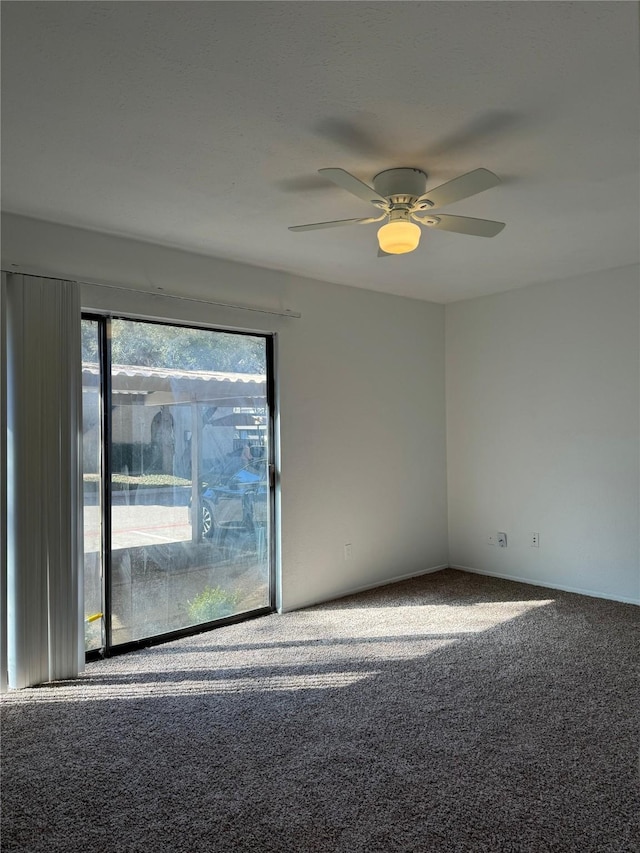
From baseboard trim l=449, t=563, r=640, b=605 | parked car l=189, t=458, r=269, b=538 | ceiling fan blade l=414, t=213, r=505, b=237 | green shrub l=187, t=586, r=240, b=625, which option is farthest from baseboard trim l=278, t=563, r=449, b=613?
ceiling fan blade l=414, t=213, r=505, b=237

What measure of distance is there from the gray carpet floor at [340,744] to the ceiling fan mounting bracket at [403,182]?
2.41 m

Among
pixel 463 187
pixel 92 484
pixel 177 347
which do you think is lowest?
pixel 92 484

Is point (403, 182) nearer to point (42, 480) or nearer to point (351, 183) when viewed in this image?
point (351, 183)

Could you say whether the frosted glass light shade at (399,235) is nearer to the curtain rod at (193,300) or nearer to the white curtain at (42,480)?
the curtain rod at (193,300)

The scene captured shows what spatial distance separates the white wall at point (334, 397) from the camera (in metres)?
3.75

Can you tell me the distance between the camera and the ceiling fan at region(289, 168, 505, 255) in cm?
246

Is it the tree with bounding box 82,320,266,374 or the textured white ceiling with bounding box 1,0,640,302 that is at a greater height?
the textured white ceiling with bounding box 1,0,640,302

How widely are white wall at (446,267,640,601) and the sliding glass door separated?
81.2 inches

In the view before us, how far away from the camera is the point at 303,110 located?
219 centimetres

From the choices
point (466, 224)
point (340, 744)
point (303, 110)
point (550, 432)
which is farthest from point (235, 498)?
point (303, 110)

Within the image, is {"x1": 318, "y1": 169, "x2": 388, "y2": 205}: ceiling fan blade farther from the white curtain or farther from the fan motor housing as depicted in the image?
the white curtain

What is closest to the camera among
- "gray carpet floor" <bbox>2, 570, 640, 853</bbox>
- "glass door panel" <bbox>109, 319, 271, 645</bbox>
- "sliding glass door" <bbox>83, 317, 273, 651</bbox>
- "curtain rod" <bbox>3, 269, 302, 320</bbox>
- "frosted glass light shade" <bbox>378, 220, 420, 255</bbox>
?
"gray carpet floor" <bbox>2, 570, 640, 853</bbox>

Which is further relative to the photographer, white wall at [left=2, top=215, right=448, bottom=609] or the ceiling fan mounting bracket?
white wall at [left=2, top=215, right=448, bottom=609]

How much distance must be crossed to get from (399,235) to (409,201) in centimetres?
22
